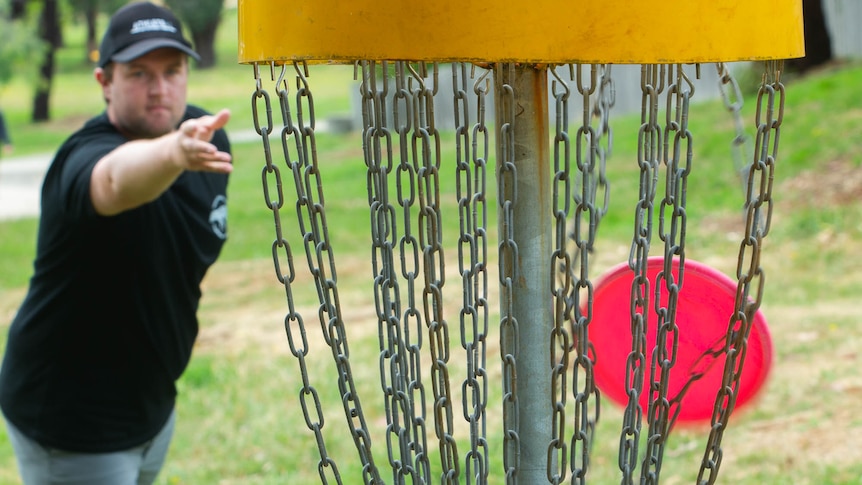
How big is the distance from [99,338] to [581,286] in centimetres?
185

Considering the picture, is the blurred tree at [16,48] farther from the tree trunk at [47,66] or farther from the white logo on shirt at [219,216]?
the white logo on shirt at [219,216]

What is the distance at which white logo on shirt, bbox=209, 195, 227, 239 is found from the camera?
374 cm

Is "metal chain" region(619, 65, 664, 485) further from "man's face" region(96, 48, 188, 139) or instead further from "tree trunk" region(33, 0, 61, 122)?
"tree trunk" region(33, 0, 61, 122)

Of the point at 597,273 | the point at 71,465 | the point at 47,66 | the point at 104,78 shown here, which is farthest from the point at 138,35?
the point at 47,66

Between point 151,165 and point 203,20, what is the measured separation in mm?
42983

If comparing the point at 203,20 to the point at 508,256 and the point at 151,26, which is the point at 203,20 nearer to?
the point at 151,26

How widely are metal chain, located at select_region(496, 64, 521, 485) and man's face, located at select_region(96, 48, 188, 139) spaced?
5.65 ft

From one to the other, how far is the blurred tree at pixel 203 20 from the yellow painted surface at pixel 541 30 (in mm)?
41581

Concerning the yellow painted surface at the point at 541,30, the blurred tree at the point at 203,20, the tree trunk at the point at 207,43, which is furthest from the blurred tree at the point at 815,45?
the tree trunk at the point at 207,43

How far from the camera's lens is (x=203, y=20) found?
1740 inches

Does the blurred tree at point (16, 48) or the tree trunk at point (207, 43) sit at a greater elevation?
the tree trunk at point (207, 43)

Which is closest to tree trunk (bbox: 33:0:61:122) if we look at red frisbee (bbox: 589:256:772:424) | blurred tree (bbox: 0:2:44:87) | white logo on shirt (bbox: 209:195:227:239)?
blurred tree (bbox: 0:2:44:87)

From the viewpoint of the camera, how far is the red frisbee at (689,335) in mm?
2627

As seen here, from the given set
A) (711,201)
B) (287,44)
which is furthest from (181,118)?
(711,201)
